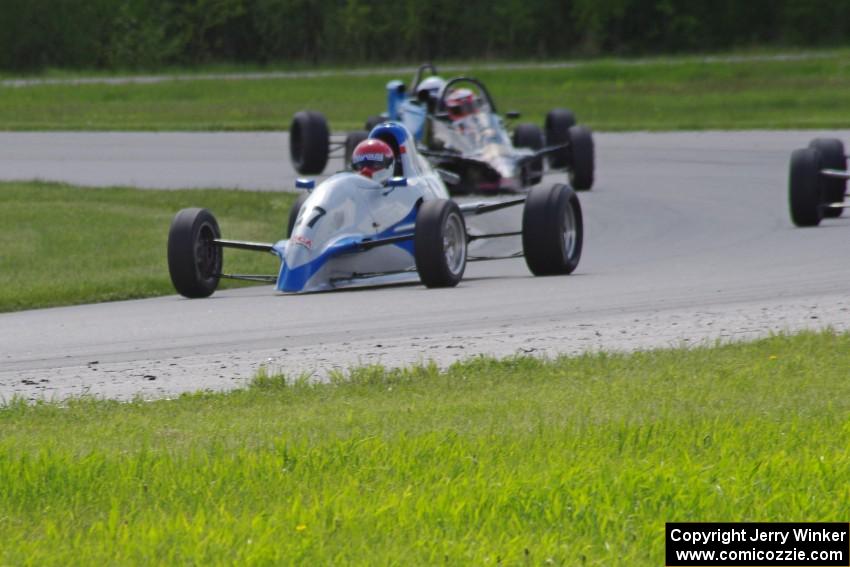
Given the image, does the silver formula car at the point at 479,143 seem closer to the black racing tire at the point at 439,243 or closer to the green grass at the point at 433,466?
Answer: the black racing tire at the point at 439,243

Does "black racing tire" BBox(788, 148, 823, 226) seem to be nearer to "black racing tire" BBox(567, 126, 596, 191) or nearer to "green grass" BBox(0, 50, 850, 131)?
"black racing tire" BBox(567, 126, 596, 191)

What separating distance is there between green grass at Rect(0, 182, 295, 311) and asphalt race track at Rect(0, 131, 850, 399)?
0.69 m

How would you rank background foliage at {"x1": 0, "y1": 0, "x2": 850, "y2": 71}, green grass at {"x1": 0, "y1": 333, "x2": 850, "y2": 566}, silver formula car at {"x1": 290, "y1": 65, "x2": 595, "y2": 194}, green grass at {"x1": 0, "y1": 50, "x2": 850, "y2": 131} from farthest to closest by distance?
background foliage at {"x1": 0, "y1": 0, "x2": 850, "y2": 71}, green grass at {"x1": 0, "y1": 50, "x2": 850, "y2": 131}, silver formula car at {"x1": 290, "y1": 65, "x2": 595, "y2": 194}, green grass at {"x1": 0, "y1": 333, "x2": 850, "y2": 566}

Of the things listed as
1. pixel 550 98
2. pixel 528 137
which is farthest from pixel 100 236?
pixel 550 98

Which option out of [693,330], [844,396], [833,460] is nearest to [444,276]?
[693,330]

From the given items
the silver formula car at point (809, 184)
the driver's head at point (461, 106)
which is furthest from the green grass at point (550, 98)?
the silver formula car at point (809, 184)

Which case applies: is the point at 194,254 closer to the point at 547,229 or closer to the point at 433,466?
the point at 547,229

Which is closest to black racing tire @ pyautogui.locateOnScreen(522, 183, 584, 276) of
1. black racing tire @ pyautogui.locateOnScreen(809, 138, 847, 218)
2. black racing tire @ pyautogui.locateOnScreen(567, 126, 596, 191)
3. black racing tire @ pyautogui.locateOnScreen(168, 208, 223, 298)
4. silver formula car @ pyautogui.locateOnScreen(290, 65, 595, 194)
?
black racing tire @ pyautogui.locateOnScreen(168, 208, 223, 298)

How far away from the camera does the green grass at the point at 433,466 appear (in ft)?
17.1

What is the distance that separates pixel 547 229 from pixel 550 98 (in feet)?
106

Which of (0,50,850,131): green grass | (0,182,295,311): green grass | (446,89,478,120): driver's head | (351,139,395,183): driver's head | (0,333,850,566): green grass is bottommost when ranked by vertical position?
(0,50,850,131): green grass

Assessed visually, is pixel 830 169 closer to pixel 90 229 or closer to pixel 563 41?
pixel 90 229

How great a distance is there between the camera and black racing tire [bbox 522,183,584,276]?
1318cm

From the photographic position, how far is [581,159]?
884 inches
